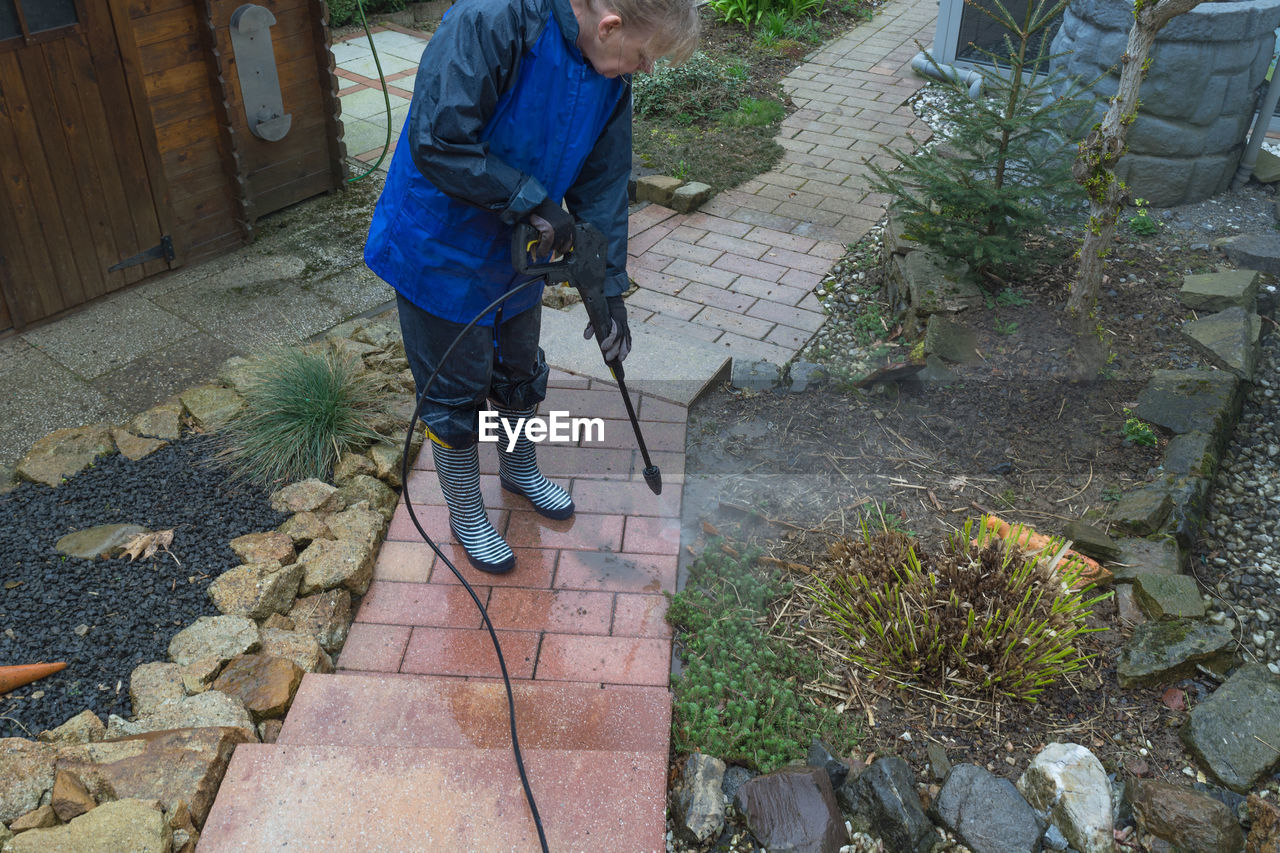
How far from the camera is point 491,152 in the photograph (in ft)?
7.36

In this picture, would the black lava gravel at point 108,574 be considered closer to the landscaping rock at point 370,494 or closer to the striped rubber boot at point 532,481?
the landscaping rock at point 370,494

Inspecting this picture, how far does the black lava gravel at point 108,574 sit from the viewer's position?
2.45m

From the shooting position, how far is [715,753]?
2.33 m

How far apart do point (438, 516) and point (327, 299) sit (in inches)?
67.6

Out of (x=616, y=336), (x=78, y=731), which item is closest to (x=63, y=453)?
(x=78, y=731)

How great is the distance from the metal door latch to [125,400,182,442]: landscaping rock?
1.90m

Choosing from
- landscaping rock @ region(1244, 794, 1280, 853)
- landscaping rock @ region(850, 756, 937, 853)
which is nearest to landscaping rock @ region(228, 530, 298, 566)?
landscaping rock @ region(850, 756, 937, 853)

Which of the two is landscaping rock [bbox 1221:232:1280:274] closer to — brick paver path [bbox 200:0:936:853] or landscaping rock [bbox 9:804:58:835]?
brick paver path [bbox 200:0:936:853]

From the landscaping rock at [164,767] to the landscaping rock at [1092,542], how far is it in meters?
2.31

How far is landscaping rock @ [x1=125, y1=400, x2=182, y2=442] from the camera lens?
3338 millimetres

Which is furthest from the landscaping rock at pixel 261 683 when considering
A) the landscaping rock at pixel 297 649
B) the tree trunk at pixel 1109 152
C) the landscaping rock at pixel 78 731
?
the tree trunk at pixel 1109 152

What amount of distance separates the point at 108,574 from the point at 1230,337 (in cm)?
388

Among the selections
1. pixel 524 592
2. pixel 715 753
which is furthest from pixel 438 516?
pixel 715 753

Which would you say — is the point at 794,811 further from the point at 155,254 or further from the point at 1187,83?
the point at 1187,83
